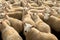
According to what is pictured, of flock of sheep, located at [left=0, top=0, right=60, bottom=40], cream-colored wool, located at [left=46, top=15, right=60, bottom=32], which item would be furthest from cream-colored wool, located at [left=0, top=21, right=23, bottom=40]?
cream-colored wool, located at [left=46, top=15, right=60, bottom=32]

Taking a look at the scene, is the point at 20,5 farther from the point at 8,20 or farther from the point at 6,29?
the point at 6,29

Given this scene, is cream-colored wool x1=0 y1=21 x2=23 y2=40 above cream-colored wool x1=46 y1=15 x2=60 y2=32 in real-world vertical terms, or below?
above

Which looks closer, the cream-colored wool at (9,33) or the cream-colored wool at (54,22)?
the cream-colored wool at (9,33)

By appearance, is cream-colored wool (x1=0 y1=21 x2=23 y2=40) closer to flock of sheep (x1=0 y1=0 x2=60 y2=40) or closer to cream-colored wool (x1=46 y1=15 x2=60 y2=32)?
flock of sheep (x1=0 y1=0 x2=60 y2=40)

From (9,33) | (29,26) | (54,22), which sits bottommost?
(54,22)

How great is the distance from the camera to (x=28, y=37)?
386 centimetres

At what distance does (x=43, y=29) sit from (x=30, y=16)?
44.7 inches

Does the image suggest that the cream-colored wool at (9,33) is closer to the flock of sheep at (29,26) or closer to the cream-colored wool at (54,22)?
the flock of sheep at (29,26)

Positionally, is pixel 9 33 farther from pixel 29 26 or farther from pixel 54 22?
pixel 54 22

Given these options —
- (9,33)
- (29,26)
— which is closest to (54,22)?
(29,26)

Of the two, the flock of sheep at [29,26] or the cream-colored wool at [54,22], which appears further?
the cream-colored wool at [54,22]

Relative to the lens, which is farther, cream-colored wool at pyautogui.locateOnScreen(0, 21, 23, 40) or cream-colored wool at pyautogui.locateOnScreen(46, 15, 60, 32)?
cream-colored wool at pyautogui.locateOnScreen(46, 15, 60, 32)

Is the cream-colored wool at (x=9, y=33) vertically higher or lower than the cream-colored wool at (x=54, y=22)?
higher

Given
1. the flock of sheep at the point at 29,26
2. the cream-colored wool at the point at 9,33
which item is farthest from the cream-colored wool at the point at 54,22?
the cream-colored wool at the point at 9,33
